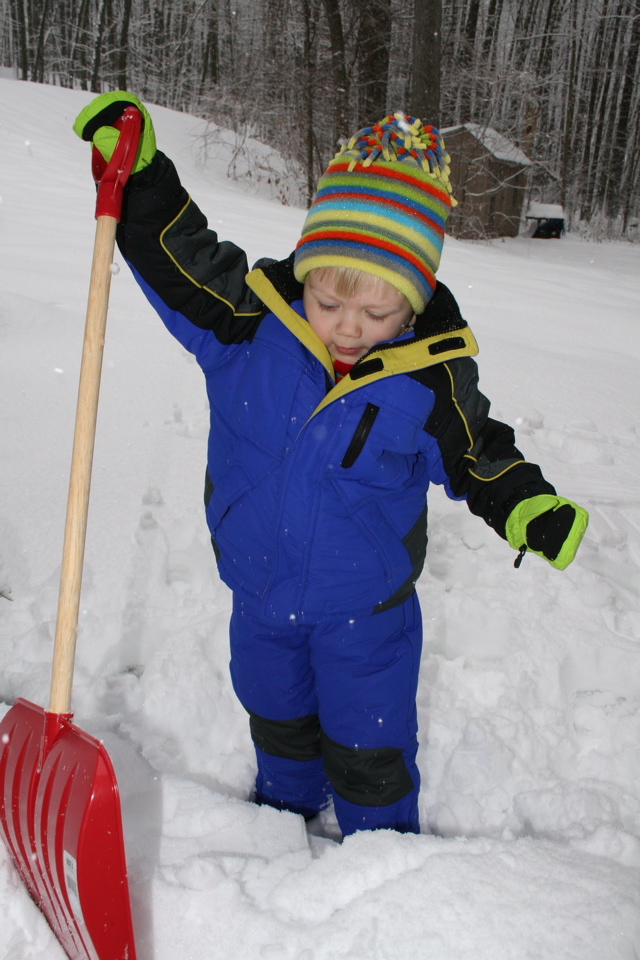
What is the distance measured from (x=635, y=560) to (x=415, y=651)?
136 centimetres

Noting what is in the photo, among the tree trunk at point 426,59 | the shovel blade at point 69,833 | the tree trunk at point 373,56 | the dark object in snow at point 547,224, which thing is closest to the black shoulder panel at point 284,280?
the shovel blade at point 69,833

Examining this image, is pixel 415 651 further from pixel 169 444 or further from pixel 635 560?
pixel 169 444

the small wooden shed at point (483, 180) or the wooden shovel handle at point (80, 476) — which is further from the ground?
the small wooden shed at point (483, 180)

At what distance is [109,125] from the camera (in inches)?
48.6

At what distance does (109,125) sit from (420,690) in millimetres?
1652

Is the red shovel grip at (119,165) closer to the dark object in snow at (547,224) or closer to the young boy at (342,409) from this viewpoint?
the young boy at (342,409)

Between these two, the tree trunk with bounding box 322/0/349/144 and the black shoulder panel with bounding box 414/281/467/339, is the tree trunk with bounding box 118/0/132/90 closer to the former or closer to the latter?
the tree trunk with bounding box 322/0/349/144

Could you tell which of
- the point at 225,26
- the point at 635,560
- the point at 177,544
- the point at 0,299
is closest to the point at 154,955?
the point at 177,544

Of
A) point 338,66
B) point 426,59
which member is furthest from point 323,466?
point 338,66

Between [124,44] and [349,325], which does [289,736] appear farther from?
[124,44]

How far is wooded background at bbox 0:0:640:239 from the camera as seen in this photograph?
33.6 feet

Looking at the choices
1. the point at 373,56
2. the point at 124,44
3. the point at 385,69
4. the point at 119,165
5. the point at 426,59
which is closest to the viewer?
the point at 119,165

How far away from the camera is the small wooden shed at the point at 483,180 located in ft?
41.7

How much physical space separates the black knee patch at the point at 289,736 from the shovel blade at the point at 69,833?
0.54 metres
